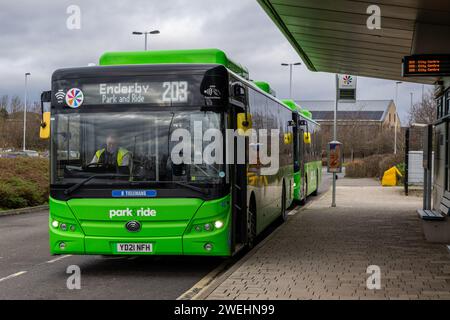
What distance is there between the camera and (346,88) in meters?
22.4

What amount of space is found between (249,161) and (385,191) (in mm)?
21731

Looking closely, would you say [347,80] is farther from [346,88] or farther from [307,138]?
[307,138]

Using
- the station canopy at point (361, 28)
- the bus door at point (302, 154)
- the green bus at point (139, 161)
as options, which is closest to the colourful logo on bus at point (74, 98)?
the green bus at point (139, 161)

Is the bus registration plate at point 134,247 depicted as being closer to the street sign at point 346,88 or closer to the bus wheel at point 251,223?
the bus wheel at point 251,223

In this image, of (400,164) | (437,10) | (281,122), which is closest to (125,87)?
(437,10)

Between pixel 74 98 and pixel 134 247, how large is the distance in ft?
7.33

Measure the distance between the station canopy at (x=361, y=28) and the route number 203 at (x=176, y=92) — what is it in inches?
128

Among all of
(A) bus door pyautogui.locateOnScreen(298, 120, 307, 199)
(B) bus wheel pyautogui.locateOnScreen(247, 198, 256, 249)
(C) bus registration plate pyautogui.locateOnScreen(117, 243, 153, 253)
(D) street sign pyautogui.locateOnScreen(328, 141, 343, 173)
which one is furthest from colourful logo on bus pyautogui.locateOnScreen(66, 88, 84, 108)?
(D) street sign pyautogui.locateOnScreen(328, 141, 343, 173)

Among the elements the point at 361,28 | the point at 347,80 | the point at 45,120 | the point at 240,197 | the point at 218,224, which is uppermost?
the point at 361,28

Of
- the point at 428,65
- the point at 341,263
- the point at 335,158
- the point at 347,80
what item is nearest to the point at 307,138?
the point at 335,158

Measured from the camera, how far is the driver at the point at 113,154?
9336 mm

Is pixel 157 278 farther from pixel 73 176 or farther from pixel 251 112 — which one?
pixel 251 112

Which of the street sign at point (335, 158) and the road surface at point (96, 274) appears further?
the street sign at point (335, 158)

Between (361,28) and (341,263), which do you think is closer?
(341,263)
